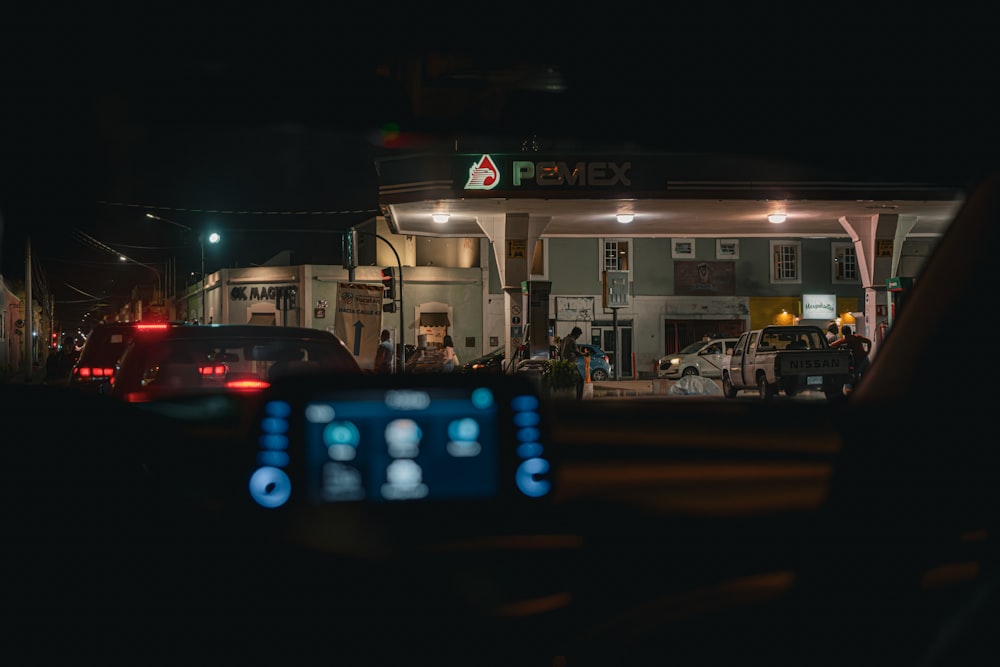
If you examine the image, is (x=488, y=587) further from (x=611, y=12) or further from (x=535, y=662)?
(x=611, y=12)

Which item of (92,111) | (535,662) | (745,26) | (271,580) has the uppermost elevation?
(92,111)

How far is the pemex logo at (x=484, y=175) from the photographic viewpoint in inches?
832

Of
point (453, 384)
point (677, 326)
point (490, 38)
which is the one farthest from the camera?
point (677, 326)

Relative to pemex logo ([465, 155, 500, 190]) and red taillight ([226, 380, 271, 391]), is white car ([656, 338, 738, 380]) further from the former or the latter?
red taillight ([226, 380, 271, 391])

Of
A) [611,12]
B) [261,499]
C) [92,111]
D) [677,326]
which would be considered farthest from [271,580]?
[677,326]

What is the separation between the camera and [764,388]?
68.7ft

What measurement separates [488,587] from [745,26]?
1.78 metres


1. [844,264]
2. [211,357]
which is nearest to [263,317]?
[844,264]

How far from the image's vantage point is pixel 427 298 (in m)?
45.4

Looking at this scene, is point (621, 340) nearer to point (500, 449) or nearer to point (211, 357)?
point (211, 357)

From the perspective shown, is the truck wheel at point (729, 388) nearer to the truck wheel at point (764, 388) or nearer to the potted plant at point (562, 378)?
the truck wheel at point (764, 388)

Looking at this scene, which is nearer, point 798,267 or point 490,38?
point 490,38

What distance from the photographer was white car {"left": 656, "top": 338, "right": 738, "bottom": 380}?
113ft

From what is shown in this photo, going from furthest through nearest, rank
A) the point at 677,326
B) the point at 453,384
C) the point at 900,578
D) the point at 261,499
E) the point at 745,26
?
the point at 677,326, the point at 745,26, the point at 453,384, the point at 261,499, the point at 900,578
